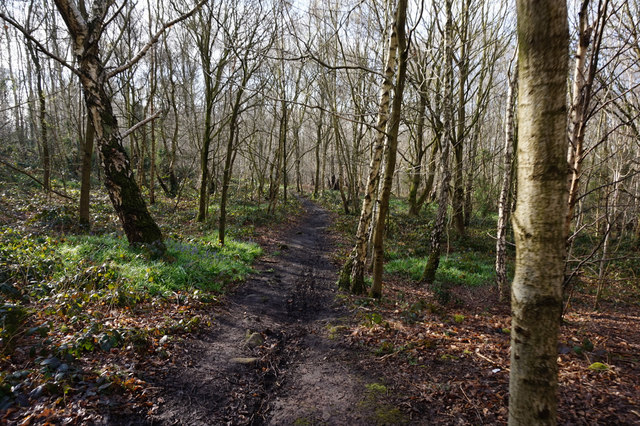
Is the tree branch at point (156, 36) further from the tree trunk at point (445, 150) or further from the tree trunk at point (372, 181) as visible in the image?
the tree trunk at point (445, 150)

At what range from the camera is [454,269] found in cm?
873

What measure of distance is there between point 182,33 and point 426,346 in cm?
1729

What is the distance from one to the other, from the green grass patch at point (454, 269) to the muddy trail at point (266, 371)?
3098mm

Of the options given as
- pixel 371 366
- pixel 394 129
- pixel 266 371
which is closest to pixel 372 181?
pixel 394 129

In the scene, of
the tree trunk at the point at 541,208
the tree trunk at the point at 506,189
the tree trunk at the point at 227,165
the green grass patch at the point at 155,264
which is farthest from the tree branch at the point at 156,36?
the tree trunk at the point at 506,189

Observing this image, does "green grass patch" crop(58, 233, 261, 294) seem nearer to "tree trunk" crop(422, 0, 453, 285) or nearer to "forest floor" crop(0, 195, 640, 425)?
"forest floor" crop(0, 195, 640, 425)

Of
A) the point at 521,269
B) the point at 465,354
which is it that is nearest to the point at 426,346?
the point at 465,354

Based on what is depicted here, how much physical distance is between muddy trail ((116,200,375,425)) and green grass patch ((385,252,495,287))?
3.10 m

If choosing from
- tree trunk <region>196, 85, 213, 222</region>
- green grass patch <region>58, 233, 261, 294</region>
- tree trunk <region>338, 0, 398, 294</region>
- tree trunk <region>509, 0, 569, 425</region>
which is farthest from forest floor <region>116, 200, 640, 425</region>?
tree trunk <region>196, 85, 213, 222</region>

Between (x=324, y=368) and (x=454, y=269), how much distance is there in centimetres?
624

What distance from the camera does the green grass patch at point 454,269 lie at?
8055 mm

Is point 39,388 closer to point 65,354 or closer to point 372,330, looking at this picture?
point 65,354

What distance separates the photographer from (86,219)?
8852 mm

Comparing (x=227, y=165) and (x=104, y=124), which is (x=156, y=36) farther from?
(x=227, y=165)
